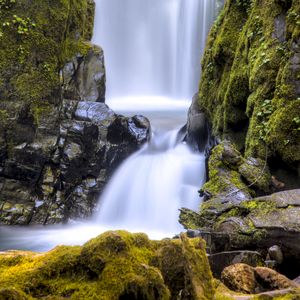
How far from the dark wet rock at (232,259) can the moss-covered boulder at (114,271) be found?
5.01 feet

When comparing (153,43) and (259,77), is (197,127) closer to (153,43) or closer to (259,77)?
(259,77)

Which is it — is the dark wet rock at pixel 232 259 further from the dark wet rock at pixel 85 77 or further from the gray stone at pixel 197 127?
the dark wet rock at pixel 85 77

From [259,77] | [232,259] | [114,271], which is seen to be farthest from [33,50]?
[114,271]

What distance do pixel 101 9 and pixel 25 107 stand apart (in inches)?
596

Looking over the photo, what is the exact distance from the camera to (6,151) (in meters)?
9.93

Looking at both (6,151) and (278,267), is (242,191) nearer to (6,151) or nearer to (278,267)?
(278,267)

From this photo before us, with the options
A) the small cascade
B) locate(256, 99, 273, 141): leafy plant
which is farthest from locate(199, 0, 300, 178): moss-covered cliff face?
the small cascade

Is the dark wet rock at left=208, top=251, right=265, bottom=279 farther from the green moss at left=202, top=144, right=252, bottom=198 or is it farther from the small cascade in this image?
the small cascade

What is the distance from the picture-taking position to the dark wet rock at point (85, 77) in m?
11.4

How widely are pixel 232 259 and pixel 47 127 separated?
7645mm

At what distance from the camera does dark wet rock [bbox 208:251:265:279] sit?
12.8ft

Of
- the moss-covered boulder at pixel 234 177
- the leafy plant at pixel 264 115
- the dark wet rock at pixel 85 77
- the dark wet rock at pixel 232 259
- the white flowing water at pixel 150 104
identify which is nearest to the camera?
the dark wet rock at pixel 232 259

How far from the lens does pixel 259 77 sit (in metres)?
7.07

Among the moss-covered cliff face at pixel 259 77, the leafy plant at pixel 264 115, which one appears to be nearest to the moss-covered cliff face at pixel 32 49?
the moss-covered cliff face at pixel 259 77
